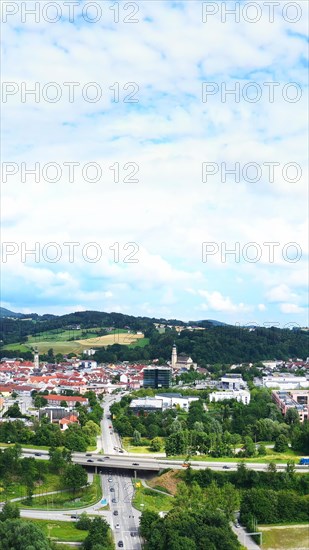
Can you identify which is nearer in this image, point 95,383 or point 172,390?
point 172,390

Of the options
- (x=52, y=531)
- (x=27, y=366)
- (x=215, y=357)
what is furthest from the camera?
(x=215, y=357)

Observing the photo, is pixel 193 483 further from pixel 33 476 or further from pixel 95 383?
pixel 95 383

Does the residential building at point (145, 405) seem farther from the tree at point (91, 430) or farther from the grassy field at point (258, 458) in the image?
the grassy field at point (258, 458)

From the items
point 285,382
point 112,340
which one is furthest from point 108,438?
point 112,340

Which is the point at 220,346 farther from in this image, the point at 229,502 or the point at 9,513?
the point at 9,513

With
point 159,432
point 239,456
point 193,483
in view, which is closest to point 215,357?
point 159,432

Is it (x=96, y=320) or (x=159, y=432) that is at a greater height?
(x=96, y=320)

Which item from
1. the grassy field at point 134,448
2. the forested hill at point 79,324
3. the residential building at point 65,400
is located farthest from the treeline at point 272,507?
the forested hill at point 79,324
